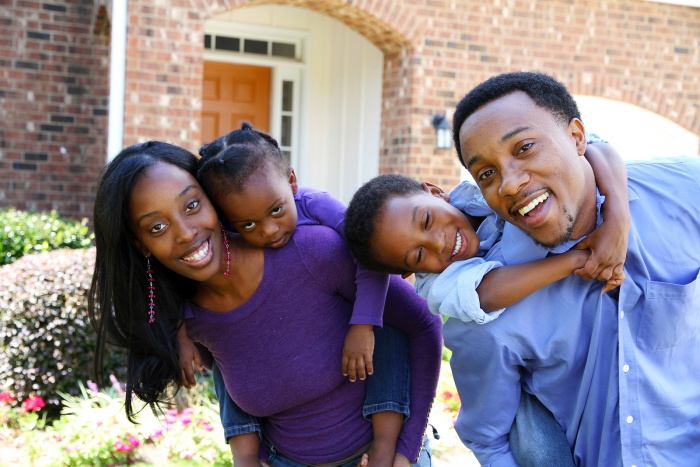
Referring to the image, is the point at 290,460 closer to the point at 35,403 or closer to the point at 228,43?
the point at 35,403

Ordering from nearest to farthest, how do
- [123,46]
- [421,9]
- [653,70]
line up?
[123,46] → [421,9] → [653,70]

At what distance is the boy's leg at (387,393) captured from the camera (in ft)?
8.54

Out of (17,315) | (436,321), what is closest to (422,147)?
(17,315)

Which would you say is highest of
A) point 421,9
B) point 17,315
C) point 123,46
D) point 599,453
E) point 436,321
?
point 421,9

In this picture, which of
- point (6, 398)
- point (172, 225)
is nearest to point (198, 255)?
point (172, 225)

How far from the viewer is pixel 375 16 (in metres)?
8.47

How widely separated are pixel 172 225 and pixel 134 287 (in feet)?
0.90

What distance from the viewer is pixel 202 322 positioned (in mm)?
2602

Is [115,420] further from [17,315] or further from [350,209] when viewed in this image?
[350,209]

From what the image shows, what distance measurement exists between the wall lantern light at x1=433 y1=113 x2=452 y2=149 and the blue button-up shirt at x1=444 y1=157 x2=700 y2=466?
6.46m

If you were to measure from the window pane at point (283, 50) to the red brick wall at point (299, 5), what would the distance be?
57.5 inches

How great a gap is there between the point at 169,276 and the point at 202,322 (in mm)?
188

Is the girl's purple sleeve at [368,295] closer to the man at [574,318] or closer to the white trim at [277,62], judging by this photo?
the man at [574,318]

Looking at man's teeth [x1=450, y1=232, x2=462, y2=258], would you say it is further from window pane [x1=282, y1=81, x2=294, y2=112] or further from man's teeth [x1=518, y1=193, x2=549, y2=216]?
window pane [x1=282, y1=81, x2=294, y2=112]
